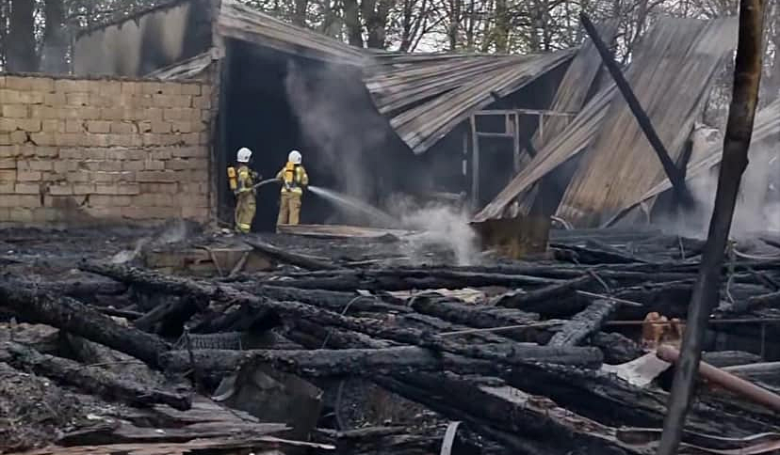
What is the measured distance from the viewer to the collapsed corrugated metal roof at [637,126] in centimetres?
1672

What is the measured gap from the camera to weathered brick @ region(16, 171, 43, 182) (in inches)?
709

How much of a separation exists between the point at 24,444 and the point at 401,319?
362cm

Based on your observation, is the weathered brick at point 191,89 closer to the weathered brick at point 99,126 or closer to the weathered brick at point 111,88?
the weathered brick at point 111,88

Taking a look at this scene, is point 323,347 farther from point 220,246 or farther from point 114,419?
point 220,246

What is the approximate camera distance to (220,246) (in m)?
14.3

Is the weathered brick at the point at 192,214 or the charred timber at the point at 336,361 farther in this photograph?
the weathered brick at the point at 192,214

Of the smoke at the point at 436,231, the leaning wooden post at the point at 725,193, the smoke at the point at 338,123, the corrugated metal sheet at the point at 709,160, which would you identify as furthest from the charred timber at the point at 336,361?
the smoke at the point at 338,123

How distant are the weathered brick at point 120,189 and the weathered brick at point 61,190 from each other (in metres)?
0.43

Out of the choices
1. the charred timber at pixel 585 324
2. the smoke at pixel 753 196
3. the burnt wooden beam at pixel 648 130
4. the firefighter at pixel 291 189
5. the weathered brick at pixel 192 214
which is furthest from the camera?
the firefighter at pixel 291 189

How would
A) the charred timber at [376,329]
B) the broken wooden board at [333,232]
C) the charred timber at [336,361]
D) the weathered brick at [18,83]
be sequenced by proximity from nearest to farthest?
the charred timber at [336,361] → the charred timber at [376,329] → the broken wooden board at [333,232] → the weathered brick at [18,83]

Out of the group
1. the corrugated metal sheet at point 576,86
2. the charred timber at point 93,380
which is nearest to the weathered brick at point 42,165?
the corrugated metal sheet at point 576,86

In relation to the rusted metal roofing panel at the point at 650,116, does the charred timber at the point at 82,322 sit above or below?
below

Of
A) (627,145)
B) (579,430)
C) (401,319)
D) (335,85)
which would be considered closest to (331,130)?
(335,85)

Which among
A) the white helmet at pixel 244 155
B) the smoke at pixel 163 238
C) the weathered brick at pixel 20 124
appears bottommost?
the smoke at pixel 163 238
